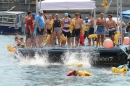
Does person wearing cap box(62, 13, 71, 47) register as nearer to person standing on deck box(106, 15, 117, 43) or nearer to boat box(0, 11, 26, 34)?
person standing on deck box(106, 15, 117, 43)

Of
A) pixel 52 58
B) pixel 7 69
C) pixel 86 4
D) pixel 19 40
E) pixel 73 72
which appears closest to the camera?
pixel 73 72

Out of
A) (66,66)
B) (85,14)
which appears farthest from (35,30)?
(85,14)

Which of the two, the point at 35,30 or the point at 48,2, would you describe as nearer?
the point at 35,30

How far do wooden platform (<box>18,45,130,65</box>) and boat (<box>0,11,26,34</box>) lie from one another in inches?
1472

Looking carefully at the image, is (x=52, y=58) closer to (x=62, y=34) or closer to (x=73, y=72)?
(x=62, y=34)

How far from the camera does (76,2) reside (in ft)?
96.0

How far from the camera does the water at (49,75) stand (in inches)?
789

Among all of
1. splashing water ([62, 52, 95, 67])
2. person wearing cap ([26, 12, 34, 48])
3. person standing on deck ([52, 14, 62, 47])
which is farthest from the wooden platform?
person standing on deck ([52, 14, 62, 47])

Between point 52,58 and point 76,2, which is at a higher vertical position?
point 76,2

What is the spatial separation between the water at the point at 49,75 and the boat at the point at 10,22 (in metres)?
36.9

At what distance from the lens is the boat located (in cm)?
6384

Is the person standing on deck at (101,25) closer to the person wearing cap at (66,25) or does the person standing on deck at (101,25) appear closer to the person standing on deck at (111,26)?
the person standing on deck at (111,26)

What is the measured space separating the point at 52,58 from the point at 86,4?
162 inches

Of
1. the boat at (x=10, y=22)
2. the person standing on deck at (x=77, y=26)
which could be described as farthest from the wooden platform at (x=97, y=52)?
the boat at (x=10, y=22)
